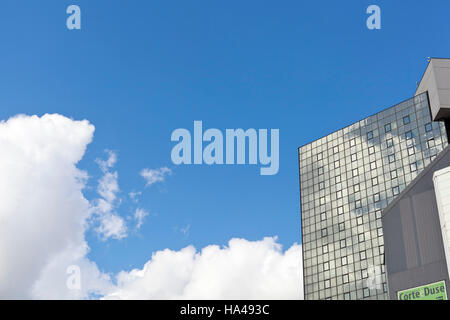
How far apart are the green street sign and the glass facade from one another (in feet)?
203

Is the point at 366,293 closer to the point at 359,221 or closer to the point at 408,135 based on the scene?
the point at 359,221

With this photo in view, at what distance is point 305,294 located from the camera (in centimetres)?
11588

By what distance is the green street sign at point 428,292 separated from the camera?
36000 millimetres

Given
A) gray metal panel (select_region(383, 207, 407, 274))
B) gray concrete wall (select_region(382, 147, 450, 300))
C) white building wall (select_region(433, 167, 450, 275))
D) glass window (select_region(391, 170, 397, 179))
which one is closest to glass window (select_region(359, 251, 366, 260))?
glass window (select_region(391, 170, 397, 179))

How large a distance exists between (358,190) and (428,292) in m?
77.1

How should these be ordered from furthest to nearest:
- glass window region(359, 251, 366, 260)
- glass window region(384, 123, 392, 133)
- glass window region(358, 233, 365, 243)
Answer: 1. glass window region(384, 123, 392, 133)
2. glass window region(358, 233, 365, 243)
3. glass window region(359, 251, 366, 260)

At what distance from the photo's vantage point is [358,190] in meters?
113

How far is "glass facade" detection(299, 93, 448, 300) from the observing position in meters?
104

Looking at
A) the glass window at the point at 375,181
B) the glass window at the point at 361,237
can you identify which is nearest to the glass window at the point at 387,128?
the glass window at the point at 375,181

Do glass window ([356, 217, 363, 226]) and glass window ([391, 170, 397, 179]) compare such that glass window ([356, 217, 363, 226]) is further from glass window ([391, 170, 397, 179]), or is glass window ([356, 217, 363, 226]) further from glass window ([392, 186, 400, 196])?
glass window ([391, 170, 397, 179])

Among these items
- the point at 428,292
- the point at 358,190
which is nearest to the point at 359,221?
the point at 358,190

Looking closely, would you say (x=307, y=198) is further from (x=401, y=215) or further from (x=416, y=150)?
(x=401, y=215)
